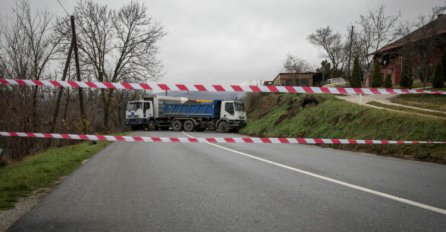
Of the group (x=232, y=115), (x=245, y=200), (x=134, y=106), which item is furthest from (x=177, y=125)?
(x=245, y=200)

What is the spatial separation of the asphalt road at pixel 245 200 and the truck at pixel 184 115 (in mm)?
22278

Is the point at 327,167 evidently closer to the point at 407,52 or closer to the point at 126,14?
the point at 407,52

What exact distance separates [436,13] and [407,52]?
12.5 ft

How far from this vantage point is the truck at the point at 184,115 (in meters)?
29.2

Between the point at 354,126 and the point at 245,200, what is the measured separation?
12258 millimetres

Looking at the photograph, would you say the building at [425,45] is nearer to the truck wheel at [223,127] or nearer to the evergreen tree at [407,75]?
the evergreen tree at [407,75]

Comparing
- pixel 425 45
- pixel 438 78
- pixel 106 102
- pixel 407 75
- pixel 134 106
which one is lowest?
pixel 134 106

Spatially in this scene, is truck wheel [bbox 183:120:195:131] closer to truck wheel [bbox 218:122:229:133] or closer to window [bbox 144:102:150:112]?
truck wheel [bbox 218:122:229:133]

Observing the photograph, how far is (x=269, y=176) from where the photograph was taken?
5961 mm

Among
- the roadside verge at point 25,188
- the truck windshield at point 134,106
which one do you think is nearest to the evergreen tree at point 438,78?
the truck windshield at point 134,106

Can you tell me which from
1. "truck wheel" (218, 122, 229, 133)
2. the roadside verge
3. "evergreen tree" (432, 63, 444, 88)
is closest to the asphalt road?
the roadside verge

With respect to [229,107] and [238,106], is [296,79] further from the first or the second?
[229,107]

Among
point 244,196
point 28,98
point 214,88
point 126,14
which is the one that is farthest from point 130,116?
point 244,196

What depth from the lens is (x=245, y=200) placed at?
428 centimetres
